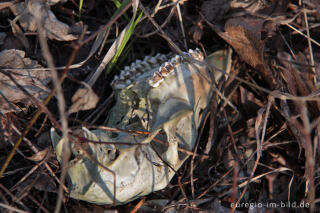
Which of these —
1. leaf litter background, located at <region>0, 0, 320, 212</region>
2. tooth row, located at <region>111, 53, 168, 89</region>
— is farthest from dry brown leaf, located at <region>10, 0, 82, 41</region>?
tooth row, located at <region>111, 53, 168, 89</region>

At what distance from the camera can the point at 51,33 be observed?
7.93 feet

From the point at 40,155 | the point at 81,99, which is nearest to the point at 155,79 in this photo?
the point at 81,99

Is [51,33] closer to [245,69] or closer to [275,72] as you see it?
[245,69]

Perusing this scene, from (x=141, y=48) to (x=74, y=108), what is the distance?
974 millimetres

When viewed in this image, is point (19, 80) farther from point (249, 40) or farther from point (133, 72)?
point (249, 40)

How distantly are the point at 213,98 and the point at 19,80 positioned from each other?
5.18ft

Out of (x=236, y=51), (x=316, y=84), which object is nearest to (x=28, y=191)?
(x=236, y=51)

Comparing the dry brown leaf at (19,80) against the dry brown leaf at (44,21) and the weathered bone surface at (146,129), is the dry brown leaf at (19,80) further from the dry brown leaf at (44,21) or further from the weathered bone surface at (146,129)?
the weathered bone surface at (146,129)

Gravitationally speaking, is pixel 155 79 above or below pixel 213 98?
above

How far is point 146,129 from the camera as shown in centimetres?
208

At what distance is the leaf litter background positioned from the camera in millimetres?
2131

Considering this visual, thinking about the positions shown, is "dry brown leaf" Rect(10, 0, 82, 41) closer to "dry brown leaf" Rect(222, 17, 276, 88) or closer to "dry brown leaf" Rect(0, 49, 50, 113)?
"dry brown leaf" Rect(0, 49, 50, 113)

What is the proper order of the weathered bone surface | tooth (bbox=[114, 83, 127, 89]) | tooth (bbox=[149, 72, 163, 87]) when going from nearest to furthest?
the weathered bone surface < tooth (bbox=[149, 72, 163, 87]) < tooth (bbox=[114, 83, 127, 89])

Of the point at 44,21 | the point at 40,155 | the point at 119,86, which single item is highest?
the point at 44,21
